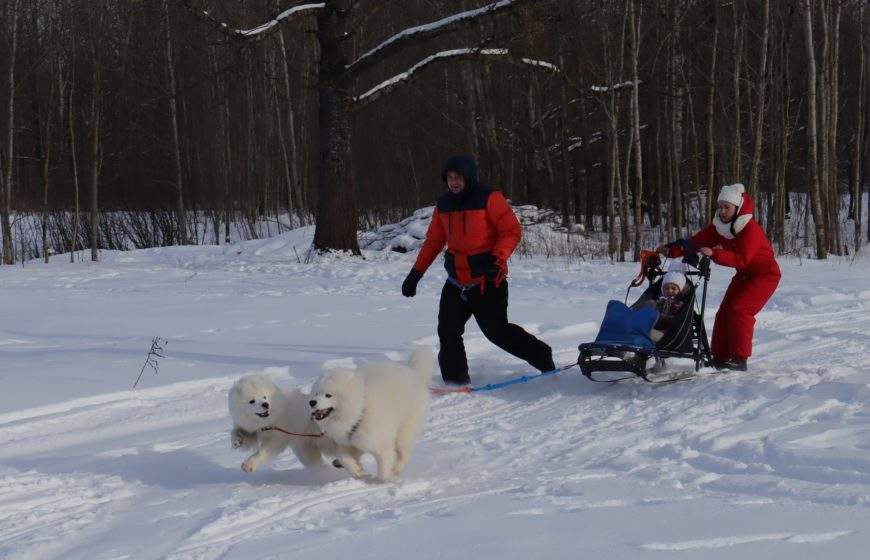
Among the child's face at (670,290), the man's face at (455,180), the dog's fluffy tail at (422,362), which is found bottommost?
the dog's fluffy tail at (422,362)

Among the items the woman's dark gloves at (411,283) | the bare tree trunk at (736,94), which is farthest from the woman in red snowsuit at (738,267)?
the bare tree trunk at (736,94)

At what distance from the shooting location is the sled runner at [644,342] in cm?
691

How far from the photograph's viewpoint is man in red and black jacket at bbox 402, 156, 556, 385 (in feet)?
23.6

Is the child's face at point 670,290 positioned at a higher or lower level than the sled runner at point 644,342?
higher

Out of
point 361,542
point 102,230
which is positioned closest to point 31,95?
point 102,230

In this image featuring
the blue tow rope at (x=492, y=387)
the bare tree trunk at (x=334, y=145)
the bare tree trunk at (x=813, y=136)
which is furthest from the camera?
the bare tree trunk at (x=813, y=136)

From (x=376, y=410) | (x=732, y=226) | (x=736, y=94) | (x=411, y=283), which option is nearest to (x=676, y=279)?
(x=732, y=226)

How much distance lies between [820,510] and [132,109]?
104 feet

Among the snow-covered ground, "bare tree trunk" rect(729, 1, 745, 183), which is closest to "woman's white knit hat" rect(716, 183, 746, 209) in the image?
the snow-covered ground

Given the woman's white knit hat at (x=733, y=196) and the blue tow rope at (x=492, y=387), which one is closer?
the blue tow rope at (x=492, y=387)

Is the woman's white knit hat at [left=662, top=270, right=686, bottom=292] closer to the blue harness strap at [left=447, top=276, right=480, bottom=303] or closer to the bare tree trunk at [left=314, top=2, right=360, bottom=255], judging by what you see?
the blue harness strap at [left=447, top=276, right=480, bottom=303]

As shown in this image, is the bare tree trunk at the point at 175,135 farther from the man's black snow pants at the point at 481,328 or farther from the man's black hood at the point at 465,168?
the man's black hood at the point at 465,168

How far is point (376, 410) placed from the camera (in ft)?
15.7

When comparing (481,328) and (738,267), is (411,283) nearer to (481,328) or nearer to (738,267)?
(481,328)
